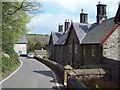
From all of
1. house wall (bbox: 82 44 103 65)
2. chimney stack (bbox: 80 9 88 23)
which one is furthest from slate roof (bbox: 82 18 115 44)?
chimney stack (bbox: 80 9 88 23)

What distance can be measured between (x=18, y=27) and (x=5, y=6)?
365cm

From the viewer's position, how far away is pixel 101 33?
1238 inches

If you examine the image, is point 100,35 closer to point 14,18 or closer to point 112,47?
point 112,47

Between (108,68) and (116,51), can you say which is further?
(116,51)

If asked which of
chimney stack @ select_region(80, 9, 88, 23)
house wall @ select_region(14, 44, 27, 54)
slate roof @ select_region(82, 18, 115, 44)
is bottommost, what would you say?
house wall @ select_region(14, 44, 27, 54)

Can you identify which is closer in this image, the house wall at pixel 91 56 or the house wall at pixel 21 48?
the house wall at pixel 91 56

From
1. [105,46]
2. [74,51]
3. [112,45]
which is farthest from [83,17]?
[112,45]

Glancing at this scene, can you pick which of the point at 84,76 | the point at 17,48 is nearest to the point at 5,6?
the point at 84,76

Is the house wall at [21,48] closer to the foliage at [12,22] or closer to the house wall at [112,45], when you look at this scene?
the foliage at [12,22]

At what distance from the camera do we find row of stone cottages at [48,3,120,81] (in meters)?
28.1

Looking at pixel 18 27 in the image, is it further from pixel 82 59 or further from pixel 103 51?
pixel 82 59

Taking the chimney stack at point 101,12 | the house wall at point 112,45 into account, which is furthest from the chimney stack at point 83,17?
the house wall at point 112,45

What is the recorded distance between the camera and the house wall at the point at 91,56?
2928 centimetres

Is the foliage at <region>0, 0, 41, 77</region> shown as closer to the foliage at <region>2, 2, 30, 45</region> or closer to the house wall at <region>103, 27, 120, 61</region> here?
the foliage at <region>2, 2, 30, 45</region>
